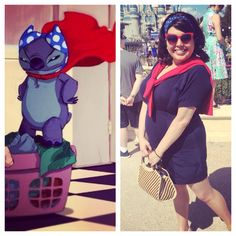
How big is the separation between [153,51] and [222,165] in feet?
2.57

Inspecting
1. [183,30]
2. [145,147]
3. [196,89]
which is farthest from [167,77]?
[145,147]

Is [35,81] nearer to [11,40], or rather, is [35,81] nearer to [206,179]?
[11,40]

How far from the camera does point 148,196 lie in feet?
10.1

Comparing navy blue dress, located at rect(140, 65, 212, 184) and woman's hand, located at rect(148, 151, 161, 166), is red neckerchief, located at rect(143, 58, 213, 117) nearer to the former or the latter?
navy blue dress, located at rect(140, 65, 212, 184)

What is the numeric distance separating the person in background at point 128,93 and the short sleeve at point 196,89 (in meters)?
0.27

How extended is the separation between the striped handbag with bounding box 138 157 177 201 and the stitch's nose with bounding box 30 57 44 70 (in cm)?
88

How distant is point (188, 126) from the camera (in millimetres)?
3029

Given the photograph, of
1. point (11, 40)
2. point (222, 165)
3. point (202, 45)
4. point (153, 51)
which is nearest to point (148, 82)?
point (153, 51)

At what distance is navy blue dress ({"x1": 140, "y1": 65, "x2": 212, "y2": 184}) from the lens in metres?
3.01

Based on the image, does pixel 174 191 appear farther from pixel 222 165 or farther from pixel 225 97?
pixel 225 97

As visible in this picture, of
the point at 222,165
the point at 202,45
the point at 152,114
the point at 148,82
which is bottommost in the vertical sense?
the point at 222,165

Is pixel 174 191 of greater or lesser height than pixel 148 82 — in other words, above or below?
below

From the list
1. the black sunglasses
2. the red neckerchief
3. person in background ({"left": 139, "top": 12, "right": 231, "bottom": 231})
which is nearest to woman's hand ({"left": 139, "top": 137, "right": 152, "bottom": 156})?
person in background ({"left": 139, "top": 12, "right": 231, "bottom": 231})

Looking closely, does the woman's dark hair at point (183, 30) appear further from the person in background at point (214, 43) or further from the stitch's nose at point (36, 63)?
the stitch's nose at point (36, 63)
